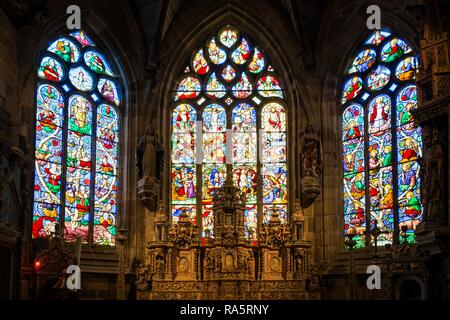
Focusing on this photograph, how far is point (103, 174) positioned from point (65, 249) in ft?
10.9

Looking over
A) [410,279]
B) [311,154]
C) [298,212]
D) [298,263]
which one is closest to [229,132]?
[311,154]

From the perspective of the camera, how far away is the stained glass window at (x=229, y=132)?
21.3m

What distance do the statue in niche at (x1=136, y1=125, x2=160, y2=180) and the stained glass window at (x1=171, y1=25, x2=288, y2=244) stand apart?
3.73 feet

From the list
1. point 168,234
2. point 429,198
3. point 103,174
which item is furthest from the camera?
point 103,174

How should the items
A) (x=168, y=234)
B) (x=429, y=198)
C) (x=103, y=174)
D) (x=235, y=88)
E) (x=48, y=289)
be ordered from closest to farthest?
(x=429, y=198) < (x=48, y=289) < (x=168, y=234) < (x=103, y=174) < (x=235, y=88)

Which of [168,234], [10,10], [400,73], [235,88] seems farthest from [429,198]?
[10,10]

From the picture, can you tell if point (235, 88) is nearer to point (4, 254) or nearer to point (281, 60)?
point (281, 60)

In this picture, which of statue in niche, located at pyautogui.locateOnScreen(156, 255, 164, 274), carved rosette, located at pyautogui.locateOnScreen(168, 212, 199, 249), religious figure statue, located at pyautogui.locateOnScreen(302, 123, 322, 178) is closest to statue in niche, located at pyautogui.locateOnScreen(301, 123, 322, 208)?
religious figure statue, located at pyautogui.locateOnScreen(302, 123, 322, 178)

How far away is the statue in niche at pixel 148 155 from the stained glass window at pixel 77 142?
1.00 metres

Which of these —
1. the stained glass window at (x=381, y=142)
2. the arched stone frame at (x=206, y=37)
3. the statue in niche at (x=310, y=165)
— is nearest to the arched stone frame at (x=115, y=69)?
the arched stone frame at (x=206, y=37)

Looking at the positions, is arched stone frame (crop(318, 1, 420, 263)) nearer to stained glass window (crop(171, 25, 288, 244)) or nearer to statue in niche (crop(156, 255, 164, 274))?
stained glass window (crop(171, 25, 288, 244))

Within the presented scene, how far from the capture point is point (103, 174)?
21031mm

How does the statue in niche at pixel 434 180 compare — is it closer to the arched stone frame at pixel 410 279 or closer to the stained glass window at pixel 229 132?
the arched stone frame at pixel 410 279

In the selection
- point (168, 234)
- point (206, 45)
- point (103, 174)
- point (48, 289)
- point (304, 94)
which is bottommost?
point (48, 289)
